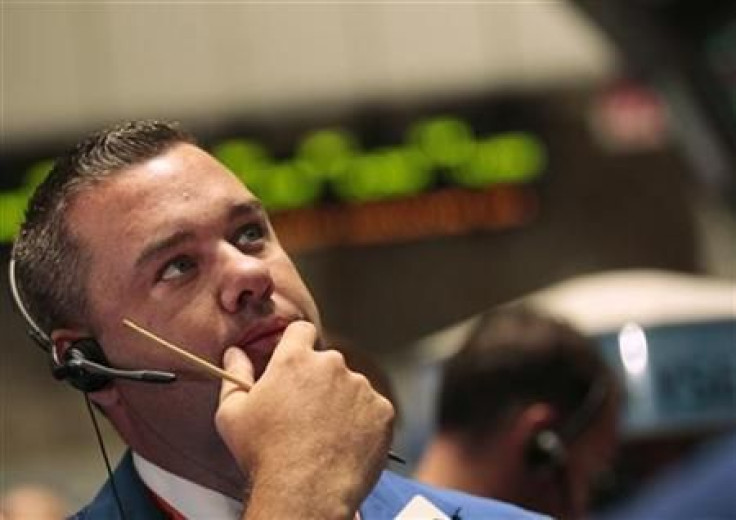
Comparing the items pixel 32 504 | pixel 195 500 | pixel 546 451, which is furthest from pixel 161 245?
pixel 546 451

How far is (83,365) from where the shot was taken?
1719mm

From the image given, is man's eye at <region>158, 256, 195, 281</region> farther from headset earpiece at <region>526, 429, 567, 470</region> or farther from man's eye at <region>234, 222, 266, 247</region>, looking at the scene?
headset earpiece at <region>526, 429, 567, 470</region>

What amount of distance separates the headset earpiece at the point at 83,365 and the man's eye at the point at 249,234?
16 cm

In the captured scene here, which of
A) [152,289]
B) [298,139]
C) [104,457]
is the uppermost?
[152,289]

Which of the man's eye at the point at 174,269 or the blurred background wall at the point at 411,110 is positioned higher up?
the man's eye at the point at 174,269

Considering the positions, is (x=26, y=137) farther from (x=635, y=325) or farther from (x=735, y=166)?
(x=635, y=325)

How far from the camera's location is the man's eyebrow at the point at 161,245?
1.72 metres

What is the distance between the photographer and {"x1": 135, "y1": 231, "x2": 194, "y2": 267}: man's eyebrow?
1720 millimetres

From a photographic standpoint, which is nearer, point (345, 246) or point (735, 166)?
point (735, 166)

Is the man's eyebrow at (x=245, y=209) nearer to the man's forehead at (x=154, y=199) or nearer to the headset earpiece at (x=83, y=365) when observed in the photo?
the man's forehead at (x=154, y=199)

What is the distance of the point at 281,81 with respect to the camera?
869 centimetres

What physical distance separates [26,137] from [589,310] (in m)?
4.59

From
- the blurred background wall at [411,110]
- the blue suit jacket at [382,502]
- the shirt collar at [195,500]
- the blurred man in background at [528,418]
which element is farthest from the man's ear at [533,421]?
the blurred background wall at [411,110]

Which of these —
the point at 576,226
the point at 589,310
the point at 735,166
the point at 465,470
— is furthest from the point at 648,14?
the point at 576,226
